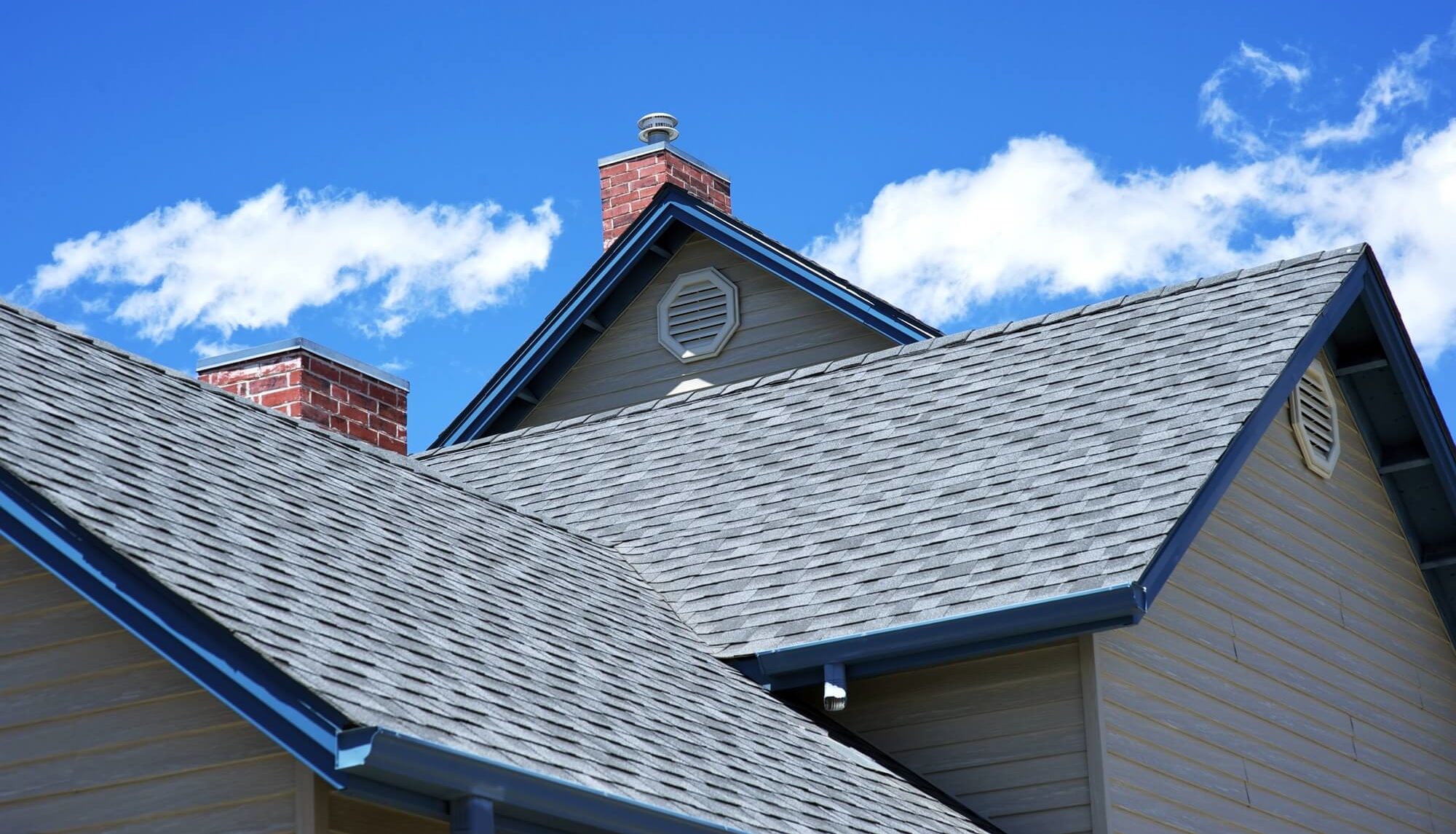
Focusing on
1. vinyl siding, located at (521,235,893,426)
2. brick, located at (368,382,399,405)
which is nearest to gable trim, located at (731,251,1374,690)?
brick, located at (368,382,399,405)

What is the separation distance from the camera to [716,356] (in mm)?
18500

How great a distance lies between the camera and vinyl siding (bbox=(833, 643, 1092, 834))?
997 cm

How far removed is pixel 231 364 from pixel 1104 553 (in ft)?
25.5

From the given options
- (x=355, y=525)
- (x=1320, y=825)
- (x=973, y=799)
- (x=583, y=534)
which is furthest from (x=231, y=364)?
(x=1320, y=825)

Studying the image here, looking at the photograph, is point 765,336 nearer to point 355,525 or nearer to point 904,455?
point 904,455

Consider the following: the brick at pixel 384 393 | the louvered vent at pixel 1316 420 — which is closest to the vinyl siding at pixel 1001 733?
the louvered vent at pixel 1316 420

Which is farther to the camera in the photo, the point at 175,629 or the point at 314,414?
the point at 314,414

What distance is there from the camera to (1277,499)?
12.5m

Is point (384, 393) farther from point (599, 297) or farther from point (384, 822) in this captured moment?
point (384, 822)

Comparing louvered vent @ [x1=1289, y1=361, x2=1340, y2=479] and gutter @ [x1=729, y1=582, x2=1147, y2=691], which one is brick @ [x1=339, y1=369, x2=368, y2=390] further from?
louvered vent @ [x1=1289, y1=361, x2=1340, y2=479]

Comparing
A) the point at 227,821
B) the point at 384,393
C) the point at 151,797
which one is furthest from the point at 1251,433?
the point at 384,393

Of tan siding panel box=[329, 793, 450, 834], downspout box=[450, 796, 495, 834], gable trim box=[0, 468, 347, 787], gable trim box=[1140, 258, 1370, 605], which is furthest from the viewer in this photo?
gable trim box=[1140, 258, 1370, 605]

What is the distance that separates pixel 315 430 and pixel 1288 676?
21.5ft

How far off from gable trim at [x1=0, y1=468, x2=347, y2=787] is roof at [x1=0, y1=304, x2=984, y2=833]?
30mm
